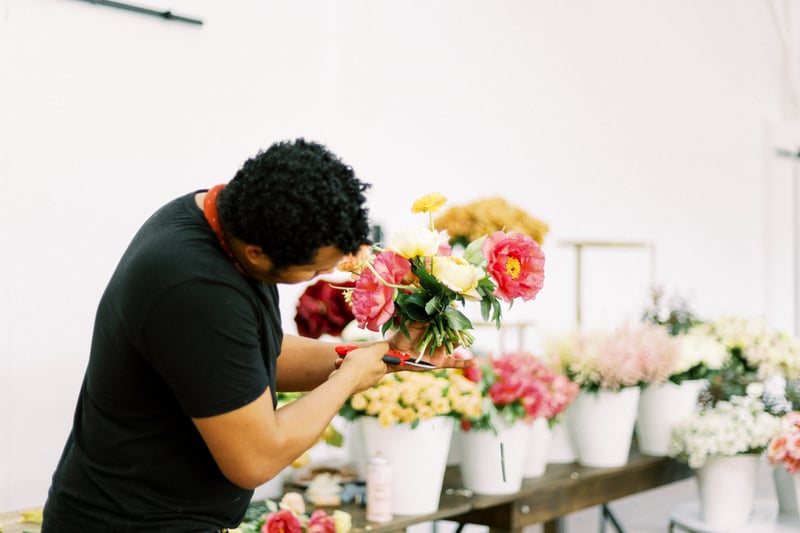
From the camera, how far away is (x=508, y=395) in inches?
97.8

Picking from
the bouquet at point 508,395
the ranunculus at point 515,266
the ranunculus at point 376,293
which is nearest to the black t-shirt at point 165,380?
the ranunculus at point 376,293

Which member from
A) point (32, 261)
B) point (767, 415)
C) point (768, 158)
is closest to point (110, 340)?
point (32, 261)

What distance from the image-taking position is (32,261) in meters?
2.61

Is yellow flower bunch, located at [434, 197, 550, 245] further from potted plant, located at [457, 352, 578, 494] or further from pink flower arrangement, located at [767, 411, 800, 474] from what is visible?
pink flower arrangement, located at [767, 411, 800, 474]

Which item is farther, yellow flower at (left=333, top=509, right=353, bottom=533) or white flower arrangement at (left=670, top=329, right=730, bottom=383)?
white flower arrangement at (left=670, top=329, right=730, bottom=383)

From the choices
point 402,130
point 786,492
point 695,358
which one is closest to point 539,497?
point 695,358

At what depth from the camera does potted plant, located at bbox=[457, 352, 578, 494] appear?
8.16 feet

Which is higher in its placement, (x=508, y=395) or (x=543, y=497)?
(x=508, y=395)

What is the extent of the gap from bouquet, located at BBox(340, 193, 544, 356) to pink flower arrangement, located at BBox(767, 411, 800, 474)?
58.0 inches

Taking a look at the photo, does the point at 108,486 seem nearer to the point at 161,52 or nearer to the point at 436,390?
the point at 436,390

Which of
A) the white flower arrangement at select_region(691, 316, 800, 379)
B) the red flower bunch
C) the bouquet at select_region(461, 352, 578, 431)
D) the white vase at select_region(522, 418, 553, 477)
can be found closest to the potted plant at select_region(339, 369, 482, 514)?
the bouquet at select_region(461, 352, 578, 431)

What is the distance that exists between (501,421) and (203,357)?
1375 mm

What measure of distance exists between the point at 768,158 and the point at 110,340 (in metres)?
6.44

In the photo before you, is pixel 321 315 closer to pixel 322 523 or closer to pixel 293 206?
pixel 322 523
